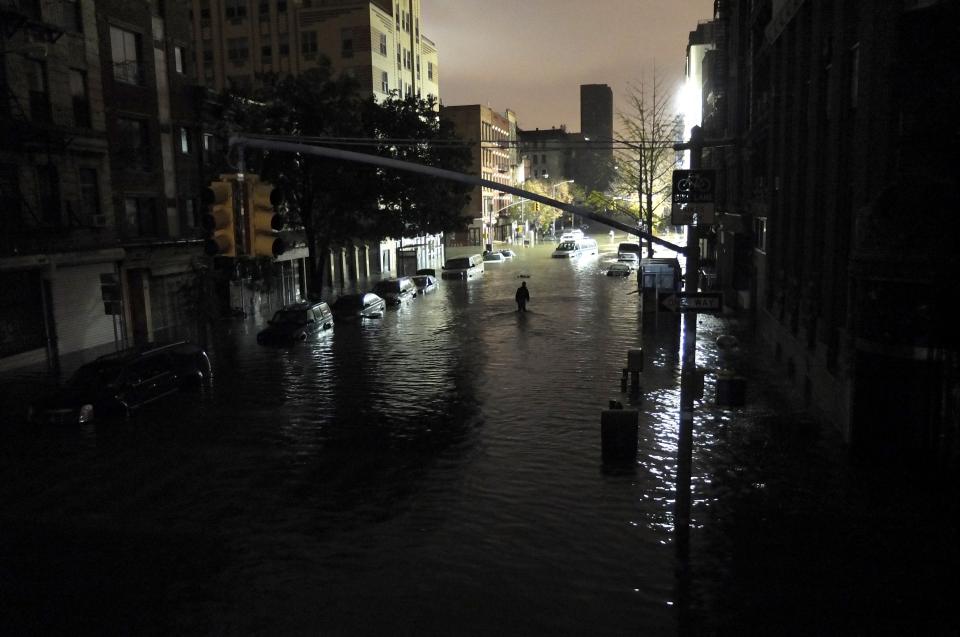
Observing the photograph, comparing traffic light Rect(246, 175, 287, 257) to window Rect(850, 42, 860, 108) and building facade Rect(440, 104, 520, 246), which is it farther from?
building facade Rect(440, 104, 520, 246)

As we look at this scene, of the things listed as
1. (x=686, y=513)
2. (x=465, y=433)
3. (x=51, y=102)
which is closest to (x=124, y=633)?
(x=686, y=513)

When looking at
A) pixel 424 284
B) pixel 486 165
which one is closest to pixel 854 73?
pixel 424 284

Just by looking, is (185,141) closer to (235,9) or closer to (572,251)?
(235,9)

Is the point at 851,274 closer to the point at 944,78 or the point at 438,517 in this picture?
the point at 944,78

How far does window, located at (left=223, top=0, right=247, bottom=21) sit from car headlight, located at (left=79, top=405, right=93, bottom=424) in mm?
55535

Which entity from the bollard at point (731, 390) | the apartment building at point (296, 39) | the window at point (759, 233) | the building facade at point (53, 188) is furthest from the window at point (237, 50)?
the bollard at point (731, 390)

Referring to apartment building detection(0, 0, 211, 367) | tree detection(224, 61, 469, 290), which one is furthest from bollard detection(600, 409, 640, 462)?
tree detection(224, 61, 469, 290)

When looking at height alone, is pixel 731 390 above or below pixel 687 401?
below

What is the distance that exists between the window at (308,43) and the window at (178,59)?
30.5m

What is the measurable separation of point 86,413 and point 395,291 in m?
25.0

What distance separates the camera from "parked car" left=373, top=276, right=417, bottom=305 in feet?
134

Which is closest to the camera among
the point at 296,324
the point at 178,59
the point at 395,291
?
the point at 296,324

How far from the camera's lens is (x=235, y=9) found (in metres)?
64.2

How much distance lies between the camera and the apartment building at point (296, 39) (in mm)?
60969
